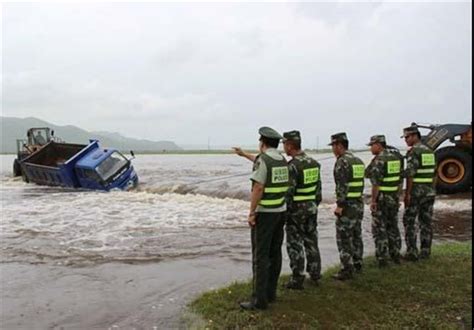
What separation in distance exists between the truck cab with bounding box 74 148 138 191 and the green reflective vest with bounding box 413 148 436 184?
1696 centimetres

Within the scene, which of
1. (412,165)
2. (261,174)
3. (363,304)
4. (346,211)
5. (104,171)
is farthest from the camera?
(104,171)

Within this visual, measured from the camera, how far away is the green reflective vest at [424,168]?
796cm

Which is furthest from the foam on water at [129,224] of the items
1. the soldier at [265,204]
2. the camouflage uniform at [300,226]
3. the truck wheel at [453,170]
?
the soldier at [265,204]

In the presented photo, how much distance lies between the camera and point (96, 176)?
898 inches

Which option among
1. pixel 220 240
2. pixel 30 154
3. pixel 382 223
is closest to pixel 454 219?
pixel 220 240

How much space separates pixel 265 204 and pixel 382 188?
266 centimetres

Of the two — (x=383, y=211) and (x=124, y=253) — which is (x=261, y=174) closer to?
(x=383, y=211)

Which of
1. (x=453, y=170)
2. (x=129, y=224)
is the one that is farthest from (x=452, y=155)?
(x=129, y=224)

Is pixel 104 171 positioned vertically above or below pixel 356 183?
below

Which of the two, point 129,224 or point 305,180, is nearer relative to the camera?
point 305,180

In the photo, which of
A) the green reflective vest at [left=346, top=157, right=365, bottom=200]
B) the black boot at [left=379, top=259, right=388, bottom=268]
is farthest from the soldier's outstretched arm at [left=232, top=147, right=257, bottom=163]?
the black boot at [left=379, top=259, right=388, bottom=268]

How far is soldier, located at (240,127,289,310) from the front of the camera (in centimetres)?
565

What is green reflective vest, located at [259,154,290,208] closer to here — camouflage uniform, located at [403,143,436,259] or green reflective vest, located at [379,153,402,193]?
green reflective vest, located at [379,153,402,193]

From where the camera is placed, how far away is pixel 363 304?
5.96 metres
